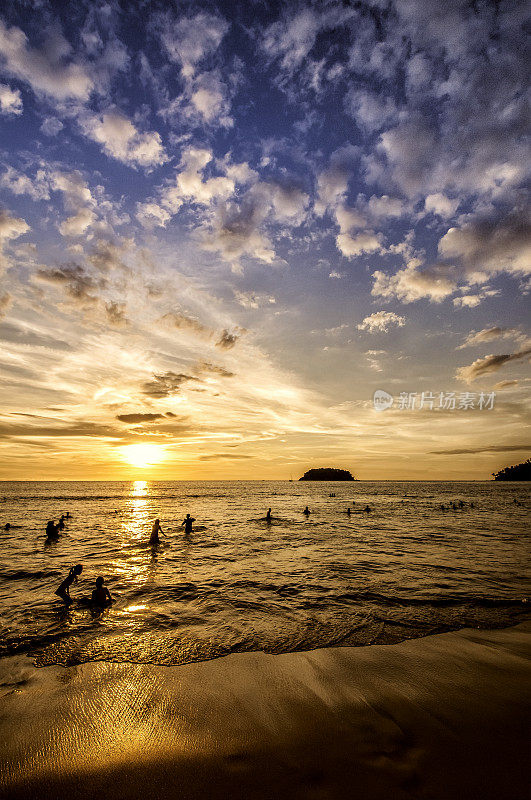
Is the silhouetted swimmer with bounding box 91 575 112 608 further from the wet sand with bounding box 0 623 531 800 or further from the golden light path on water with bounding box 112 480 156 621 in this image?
the wet sand with bounding box 0 623 531 800

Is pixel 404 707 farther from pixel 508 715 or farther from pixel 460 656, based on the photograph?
pixel 460 656

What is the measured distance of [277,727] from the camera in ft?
16.4

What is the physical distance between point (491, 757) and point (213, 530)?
84.1ft

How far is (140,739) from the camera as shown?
472 centimetres

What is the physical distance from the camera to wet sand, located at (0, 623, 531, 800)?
393 cm

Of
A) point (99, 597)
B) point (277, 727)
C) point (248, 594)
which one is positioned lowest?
point (248, 594)

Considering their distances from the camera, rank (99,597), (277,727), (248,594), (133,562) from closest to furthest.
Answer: (277,727), (99,597), (248,594), (133,562)

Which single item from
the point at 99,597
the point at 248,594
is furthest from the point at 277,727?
the point at 99,597

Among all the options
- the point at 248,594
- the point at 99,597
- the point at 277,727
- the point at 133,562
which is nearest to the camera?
the point at 277,727

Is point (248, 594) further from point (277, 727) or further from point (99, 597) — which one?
point (277, 727)

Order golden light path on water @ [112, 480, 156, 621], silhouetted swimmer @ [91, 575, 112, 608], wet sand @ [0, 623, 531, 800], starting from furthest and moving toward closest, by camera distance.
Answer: golden light path on water @ [112, 480, 156, 621] < silhouetted swimmer @ [91, 575, 112, 608] < wet sand @ [0, 623, 531, 800]

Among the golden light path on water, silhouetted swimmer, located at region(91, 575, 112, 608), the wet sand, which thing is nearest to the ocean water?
the golden light path on water

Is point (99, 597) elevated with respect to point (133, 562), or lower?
elevated

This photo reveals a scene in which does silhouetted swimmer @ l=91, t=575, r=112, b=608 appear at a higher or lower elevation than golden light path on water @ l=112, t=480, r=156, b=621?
higher
